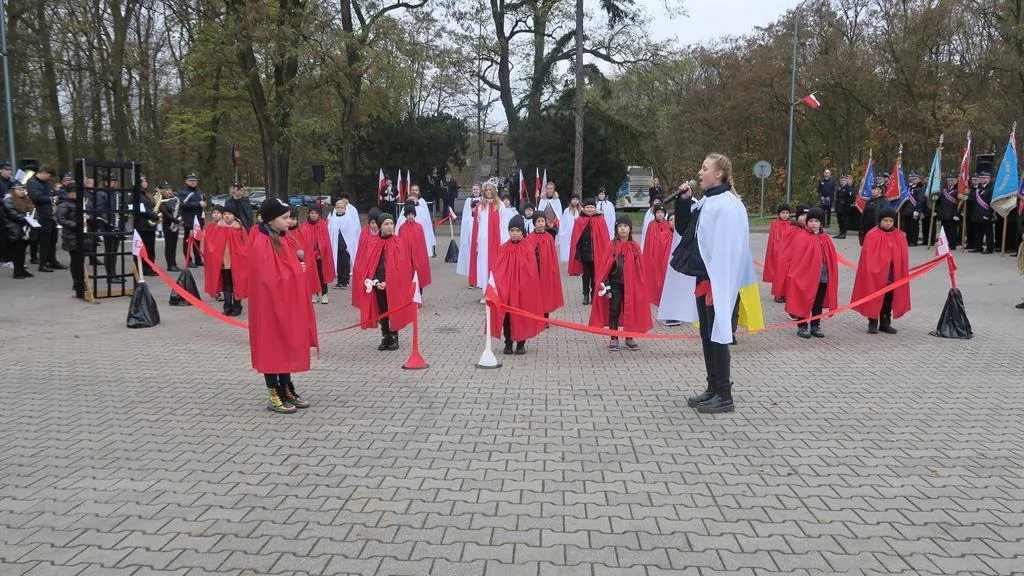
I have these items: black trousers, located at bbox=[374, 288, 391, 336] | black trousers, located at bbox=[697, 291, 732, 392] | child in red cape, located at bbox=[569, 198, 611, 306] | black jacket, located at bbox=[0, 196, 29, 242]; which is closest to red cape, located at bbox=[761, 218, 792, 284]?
child in red cape, located at bbox=[569, 198, 611, 306]

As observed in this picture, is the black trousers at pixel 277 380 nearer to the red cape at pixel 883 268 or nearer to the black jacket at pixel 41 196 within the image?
the red cape at pixel 883 268

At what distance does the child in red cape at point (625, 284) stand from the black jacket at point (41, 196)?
12.3 meters

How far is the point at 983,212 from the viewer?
19016mm

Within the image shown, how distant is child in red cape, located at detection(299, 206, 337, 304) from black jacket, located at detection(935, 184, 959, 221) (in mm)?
16750

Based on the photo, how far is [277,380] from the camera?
619 cm

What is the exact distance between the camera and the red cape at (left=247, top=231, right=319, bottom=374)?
5859 millimetres

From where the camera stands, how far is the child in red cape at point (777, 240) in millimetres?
11877

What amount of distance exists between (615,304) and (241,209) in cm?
658

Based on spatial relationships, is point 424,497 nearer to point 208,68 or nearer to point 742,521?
point 742,521

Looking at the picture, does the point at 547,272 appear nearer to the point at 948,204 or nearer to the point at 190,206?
the point at 190,206

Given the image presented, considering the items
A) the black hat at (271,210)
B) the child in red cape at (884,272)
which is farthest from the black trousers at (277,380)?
the child in red cape at (884,272)

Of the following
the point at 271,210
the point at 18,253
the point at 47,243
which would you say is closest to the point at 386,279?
the point at 271,210

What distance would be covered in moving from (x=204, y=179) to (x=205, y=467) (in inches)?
1608

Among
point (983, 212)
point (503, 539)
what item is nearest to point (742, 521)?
point (503, 539)
